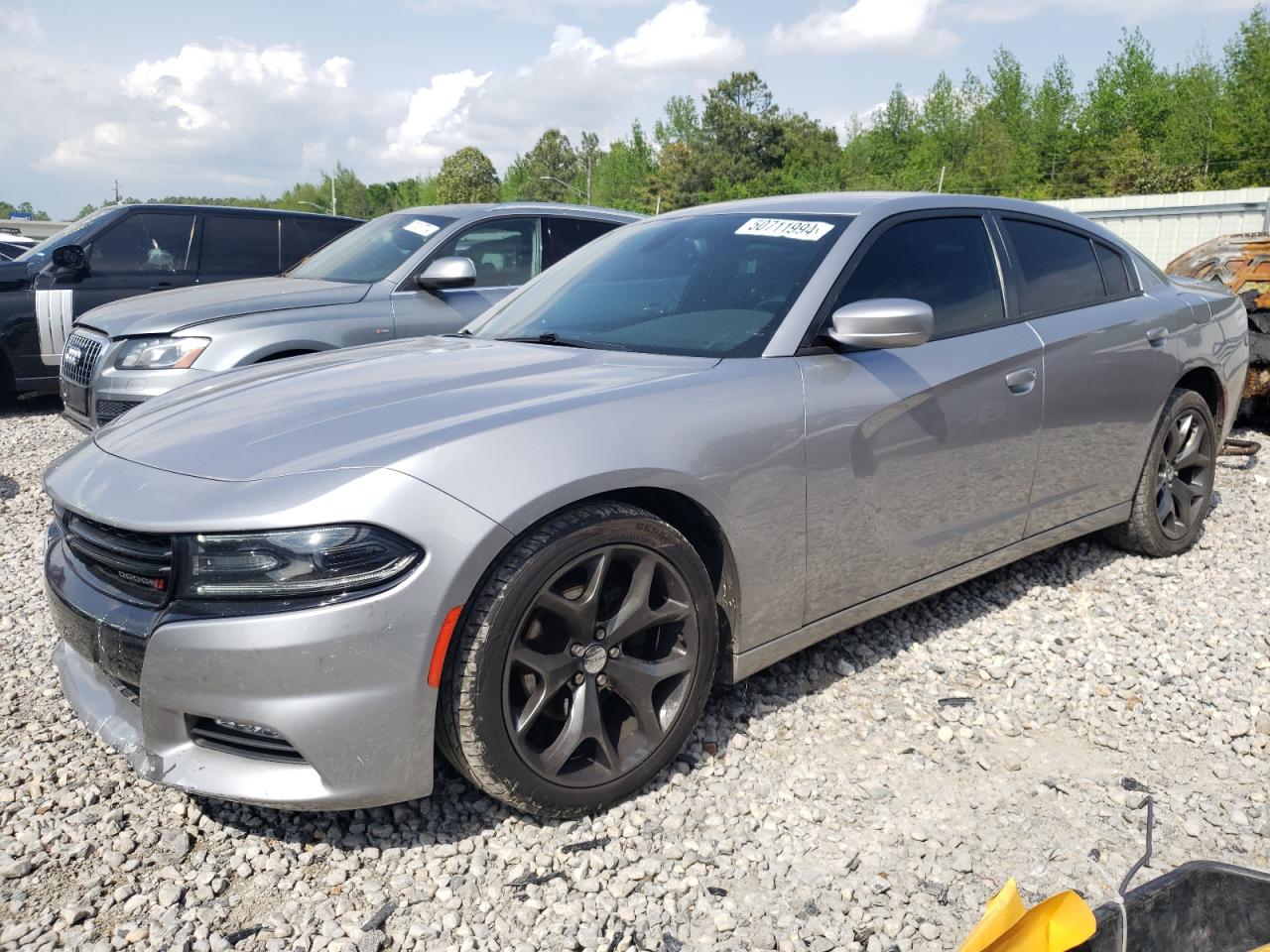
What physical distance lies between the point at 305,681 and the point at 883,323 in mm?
1839

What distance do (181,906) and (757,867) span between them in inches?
53.4

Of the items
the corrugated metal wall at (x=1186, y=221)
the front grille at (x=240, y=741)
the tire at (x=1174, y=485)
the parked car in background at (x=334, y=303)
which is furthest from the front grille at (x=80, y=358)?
the corrugated metal wall at (x=1186, y=221)

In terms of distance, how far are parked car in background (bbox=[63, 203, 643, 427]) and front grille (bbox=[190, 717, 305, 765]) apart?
11.7 ft

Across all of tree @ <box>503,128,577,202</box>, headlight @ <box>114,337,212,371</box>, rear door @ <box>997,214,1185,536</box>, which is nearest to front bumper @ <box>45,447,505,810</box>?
rear door @ <box>997,214,1185,536</box>

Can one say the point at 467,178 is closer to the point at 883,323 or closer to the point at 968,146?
the point at 968,146

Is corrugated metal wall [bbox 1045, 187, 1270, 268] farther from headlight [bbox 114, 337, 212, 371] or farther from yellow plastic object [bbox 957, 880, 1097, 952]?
yellow plastic object [bbox 957, 880, 1097, 952]

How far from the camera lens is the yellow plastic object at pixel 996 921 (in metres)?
1.64

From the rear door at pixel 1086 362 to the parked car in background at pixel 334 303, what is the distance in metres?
3.04

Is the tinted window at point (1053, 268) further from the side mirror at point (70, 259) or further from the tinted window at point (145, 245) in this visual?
the side mirror at point (70, 259)

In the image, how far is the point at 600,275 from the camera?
3.75 metres

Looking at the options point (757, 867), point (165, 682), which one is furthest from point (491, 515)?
point (757, 867)

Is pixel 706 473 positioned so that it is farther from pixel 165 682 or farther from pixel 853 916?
pixel 165 682

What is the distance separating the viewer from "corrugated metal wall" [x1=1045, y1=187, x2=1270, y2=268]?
1914cm

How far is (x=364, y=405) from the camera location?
2.67m
